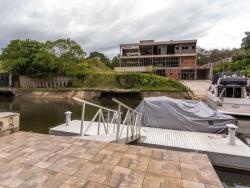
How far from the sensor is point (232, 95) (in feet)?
44.2

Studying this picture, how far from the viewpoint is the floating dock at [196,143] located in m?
4.99

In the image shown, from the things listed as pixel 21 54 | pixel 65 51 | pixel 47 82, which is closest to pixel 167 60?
pixel 65 51

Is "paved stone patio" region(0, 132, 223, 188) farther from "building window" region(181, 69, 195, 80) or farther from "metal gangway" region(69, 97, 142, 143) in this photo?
"building window" region(181, 69, 195, 80)

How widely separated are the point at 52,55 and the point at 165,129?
74.2ft

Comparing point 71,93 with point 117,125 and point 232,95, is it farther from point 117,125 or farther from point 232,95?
point 117,125

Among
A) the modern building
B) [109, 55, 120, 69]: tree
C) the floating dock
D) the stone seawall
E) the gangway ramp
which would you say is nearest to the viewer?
the gangway ramp

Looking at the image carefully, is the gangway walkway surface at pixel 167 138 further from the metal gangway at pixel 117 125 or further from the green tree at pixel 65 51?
the green tree at pixel 65 51

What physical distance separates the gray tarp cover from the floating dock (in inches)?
19.0

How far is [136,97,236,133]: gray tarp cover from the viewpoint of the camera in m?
7.54

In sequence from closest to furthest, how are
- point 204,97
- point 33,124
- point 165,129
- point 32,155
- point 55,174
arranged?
point 55,174, point 32,155, point 165,129, point 33,124, point 204,97

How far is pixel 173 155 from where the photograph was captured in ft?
11.0

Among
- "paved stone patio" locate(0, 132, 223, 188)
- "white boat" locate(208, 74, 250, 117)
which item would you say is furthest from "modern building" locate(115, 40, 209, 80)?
"paved stone patio" locate(0, 132, 223, 188)

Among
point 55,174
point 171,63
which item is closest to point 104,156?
point 55,174

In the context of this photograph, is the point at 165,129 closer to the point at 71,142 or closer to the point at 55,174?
the point at 71,142
